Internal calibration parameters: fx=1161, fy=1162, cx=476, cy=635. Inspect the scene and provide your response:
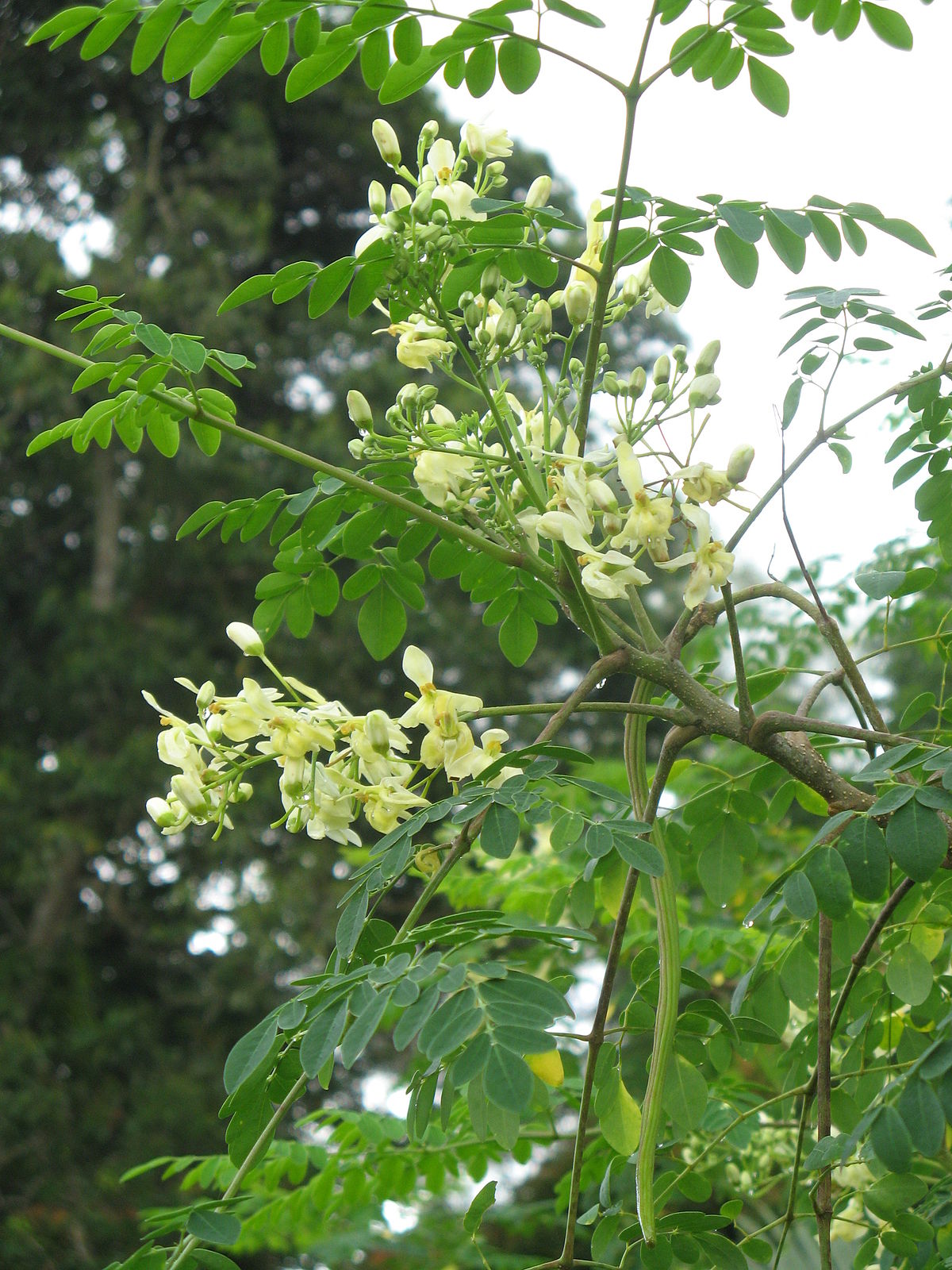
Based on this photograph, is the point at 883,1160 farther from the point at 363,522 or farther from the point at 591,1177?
the point at 591,1177

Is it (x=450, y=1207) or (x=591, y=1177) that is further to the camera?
(x=450, y=1207)

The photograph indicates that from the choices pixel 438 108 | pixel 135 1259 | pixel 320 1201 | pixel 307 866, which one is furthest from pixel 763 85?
pixel 438 108

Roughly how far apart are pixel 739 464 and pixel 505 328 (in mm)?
226

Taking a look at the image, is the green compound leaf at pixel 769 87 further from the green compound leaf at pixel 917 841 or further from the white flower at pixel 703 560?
the green compound leaf at pixel 917 841

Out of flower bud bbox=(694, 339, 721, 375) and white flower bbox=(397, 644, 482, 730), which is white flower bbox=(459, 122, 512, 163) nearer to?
flower bud bbox=(694, 339, 721, 375)

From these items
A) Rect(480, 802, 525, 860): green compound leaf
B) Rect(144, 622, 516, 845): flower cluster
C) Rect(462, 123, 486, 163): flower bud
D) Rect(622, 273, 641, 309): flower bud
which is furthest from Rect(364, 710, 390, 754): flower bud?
Rect(462, 123, 486, 163): flower bud

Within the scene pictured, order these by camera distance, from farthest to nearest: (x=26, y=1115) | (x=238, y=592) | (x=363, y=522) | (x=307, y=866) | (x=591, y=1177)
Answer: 1. (x=238, y=592)
2. (x=307, y=866)
3. (x=26, y=1115)
4. (x=591, y=1177)
5. (x=363, y=522)

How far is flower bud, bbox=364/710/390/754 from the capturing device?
0.91 meters

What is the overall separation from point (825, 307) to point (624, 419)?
0.72ft

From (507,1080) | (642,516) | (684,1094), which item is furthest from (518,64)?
(684,1094)

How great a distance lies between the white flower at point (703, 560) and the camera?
875 millimetres

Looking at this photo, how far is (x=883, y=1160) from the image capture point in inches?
32.5

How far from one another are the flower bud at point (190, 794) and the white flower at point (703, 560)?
413 millimetres

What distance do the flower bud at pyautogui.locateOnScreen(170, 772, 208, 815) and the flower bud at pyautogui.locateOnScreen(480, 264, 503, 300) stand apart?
0.48 metres
